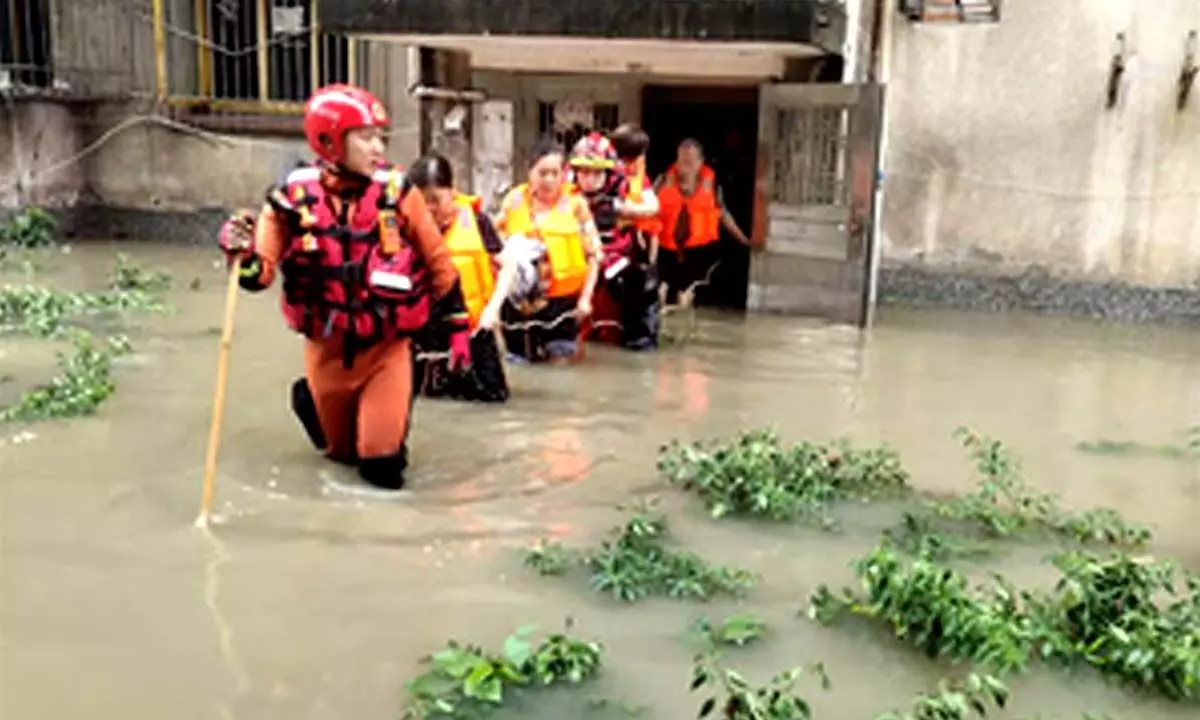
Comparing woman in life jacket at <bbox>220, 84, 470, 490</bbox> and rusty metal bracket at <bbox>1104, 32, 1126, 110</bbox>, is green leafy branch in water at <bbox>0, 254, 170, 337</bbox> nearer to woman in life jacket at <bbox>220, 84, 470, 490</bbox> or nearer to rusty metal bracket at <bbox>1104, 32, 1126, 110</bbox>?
woman in life jacket at <bbox>220, 84, 470, 490</bbox>

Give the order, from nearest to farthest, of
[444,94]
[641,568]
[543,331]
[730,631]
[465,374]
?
[730,631]
[641,568]
[465,374]
[543,331]
[444,94]

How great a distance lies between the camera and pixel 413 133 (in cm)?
1332

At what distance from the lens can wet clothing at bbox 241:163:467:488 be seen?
16.5 feet

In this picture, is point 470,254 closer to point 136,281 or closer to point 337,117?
point 337,117

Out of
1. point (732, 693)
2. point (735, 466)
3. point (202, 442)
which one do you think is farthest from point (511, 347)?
point (732, 693)

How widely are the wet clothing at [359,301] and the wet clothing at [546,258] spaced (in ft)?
7.32

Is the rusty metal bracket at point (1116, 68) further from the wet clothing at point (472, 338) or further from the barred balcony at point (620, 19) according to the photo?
the wet clothing at point (472, 338)

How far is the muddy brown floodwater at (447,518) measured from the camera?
371 cm

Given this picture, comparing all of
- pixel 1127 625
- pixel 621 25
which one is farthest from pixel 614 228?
pixel 1127 625

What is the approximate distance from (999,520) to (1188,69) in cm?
714

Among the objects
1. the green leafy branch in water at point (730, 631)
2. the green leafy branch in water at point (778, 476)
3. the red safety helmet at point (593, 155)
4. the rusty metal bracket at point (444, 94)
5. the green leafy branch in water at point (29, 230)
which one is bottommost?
the green leafy branch in water at point (730, 631)

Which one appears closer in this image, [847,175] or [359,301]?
[359,301]

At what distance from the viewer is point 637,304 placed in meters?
9.09

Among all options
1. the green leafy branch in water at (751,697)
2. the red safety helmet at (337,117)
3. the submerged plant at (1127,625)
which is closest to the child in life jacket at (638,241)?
the red safety helmet at (337,117)
